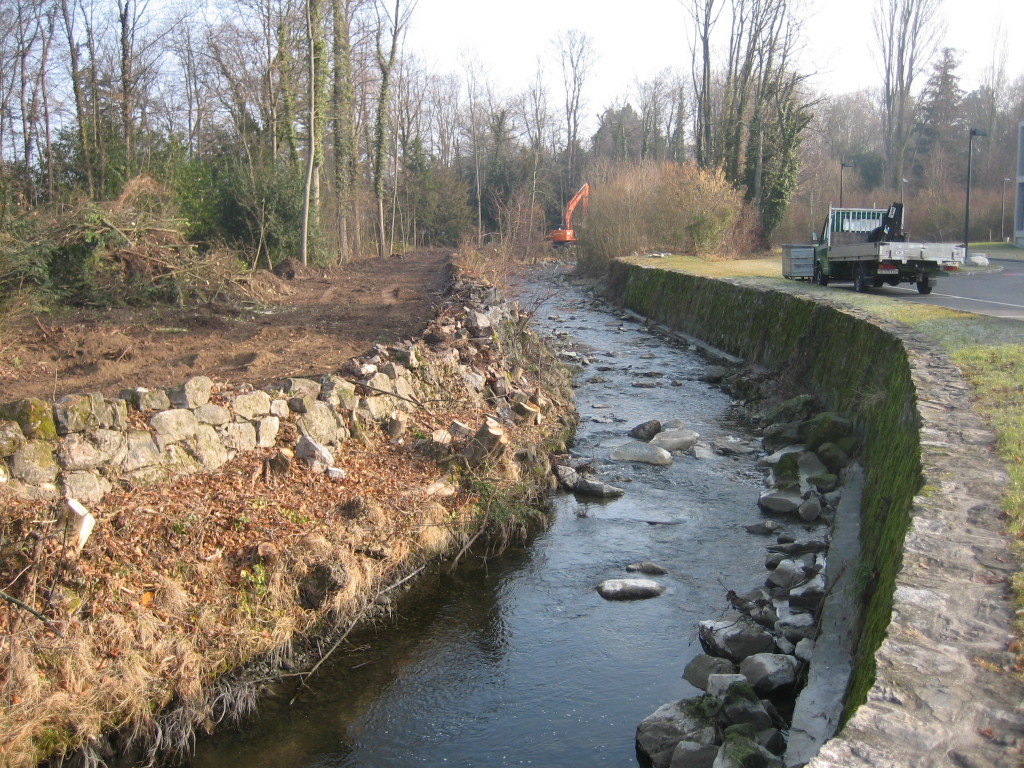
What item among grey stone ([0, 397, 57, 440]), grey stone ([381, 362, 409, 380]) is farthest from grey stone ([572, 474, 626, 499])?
grey stone ([0, 397, 57, 440])

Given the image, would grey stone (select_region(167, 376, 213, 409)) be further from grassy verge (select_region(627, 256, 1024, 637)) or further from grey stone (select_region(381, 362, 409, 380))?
grassy verge (select_region(627, 256, 1024, 637))

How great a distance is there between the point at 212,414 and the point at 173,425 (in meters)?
0.43

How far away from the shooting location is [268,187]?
2372cm

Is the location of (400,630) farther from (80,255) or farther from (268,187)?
(268,187)

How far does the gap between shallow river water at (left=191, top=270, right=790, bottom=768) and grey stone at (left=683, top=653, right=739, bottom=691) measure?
0.09 meters

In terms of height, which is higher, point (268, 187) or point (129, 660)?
point (268, 187)

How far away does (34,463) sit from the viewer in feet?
A: 21.4

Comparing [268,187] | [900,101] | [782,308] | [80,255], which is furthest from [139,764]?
[900,101]

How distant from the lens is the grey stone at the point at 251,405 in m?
8.29

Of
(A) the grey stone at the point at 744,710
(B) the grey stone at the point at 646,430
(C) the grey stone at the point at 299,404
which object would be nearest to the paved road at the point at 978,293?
(B) the grey stone at the point at 646,430

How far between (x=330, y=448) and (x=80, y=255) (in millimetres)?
8159

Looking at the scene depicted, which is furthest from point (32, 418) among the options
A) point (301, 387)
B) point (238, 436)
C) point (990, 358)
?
point (990, 358)

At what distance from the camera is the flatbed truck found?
18.8 meters

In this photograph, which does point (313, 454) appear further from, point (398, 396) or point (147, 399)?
point (398, 396)
